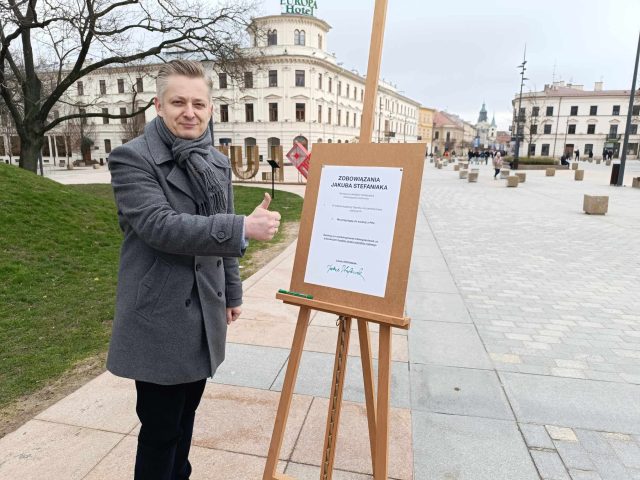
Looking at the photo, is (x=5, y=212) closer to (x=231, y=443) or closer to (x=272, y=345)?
(x=272, y=345)

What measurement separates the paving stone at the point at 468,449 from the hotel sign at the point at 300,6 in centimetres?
5935

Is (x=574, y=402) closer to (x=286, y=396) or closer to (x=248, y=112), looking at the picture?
(x=286, y=396)

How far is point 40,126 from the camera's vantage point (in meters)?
17.3

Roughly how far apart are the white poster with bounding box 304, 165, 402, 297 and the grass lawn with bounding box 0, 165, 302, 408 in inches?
109

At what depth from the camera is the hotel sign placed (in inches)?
2140

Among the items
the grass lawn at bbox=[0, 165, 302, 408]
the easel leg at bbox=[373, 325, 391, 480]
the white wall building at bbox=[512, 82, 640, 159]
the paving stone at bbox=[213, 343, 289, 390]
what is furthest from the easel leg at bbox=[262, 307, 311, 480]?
the white wall building at bbox=[512, 82, 640, 159]

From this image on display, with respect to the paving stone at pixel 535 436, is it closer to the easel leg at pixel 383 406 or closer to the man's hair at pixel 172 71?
the easel leg at pixel 383 406

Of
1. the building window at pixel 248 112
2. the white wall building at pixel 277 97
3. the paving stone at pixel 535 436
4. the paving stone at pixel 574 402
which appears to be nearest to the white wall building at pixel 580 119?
the white wall building at pixel 277 97

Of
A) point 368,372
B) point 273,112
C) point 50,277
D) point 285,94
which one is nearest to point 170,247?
point 368,372

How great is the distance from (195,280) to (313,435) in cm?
163

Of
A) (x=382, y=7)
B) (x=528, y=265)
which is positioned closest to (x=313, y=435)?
(x=382, y=7)

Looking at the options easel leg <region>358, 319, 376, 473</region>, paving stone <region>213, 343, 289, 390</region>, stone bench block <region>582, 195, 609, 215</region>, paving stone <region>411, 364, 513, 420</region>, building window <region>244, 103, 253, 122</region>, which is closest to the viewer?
easel leg <region>358, 319, 376, 473</region>
